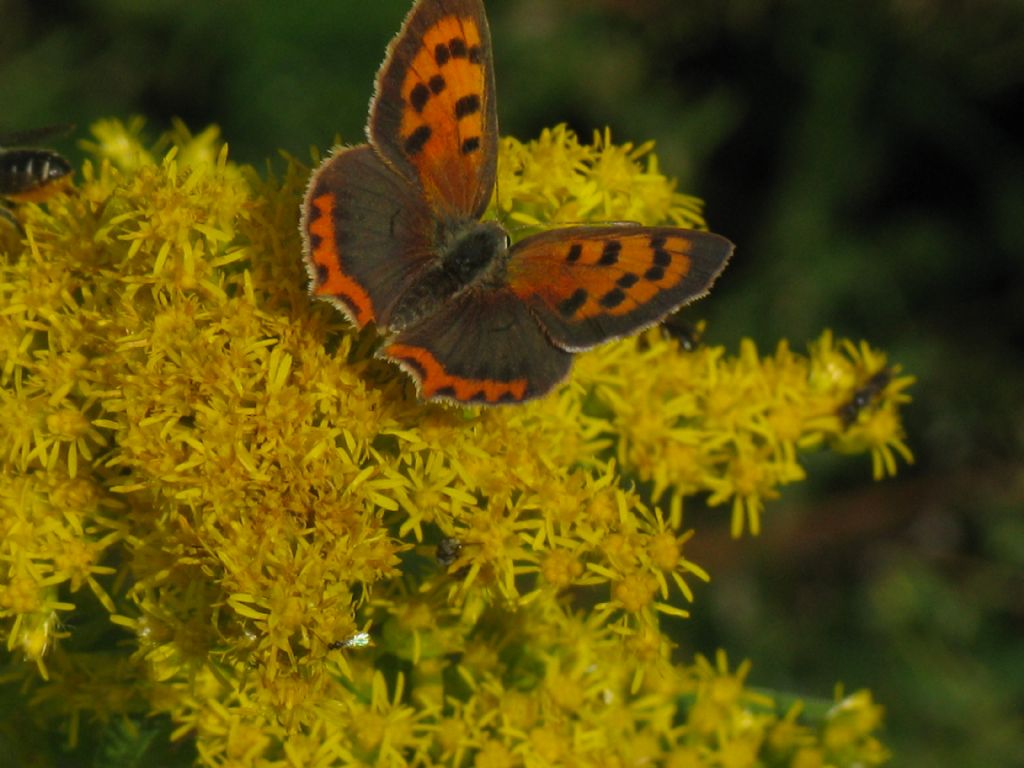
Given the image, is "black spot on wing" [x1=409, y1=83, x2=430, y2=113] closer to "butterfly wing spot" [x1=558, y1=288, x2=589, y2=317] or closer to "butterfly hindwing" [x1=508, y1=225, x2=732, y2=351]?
"butterfly hindwing" [x1=508, y1=225, x2=732, y2=351]

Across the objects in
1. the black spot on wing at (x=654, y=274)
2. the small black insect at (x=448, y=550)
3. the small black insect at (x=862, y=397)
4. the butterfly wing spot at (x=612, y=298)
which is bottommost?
the small black insect at (x=448, y=550)

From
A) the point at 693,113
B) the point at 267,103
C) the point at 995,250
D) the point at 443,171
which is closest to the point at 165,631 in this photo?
the point at 443,171

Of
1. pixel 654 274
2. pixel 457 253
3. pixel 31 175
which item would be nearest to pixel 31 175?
pixel 31 175

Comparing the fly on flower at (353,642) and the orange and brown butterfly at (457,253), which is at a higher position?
the orange and brown butterfly at (457,253)

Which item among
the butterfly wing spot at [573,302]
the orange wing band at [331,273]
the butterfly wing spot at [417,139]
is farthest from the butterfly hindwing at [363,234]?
the butterfly wing spot at [573,302]

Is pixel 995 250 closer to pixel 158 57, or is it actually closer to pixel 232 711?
pixel 158 57

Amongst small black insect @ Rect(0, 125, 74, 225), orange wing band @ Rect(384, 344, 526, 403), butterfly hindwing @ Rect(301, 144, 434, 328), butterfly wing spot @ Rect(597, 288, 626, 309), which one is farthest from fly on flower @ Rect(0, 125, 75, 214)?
butterfly wing spot @ Rect(597, 288, 626, 309)

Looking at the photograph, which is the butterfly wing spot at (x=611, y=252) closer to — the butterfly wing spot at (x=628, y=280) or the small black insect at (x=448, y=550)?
the butterfly wing spot at (x=628, y=280)
